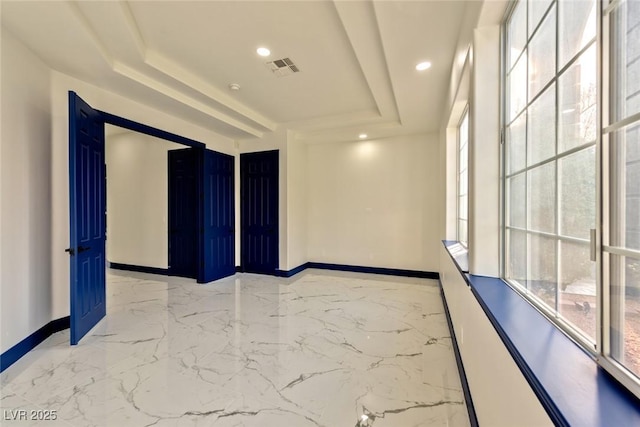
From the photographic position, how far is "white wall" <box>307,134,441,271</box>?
498 centimetres

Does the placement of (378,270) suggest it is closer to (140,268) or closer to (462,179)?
(462,179)

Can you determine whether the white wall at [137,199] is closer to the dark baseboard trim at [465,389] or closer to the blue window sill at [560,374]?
the dark baseboard trim at [465,389]

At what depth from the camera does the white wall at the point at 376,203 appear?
498 centimetres

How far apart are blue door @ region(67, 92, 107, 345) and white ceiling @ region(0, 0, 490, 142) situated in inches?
21.6

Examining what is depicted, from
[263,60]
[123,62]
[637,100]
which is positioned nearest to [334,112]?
[263,60]

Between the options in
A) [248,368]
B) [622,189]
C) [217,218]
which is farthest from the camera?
[217,218]

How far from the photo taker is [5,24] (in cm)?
212

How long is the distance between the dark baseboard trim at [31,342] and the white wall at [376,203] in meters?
4.00

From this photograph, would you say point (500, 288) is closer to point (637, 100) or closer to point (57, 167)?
point (637, 100)

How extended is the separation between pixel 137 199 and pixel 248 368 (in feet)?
15.8

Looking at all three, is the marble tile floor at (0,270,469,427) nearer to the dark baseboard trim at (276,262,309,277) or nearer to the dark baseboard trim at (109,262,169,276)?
the dark baseboard trim at (276,262,309,277)

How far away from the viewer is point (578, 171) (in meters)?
1.03

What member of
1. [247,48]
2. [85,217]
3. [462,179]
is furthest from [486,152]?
[85,217]

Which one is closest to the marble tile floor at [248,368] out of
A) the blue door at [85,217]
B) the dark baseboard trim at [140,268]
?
the blue door at [85,217]
